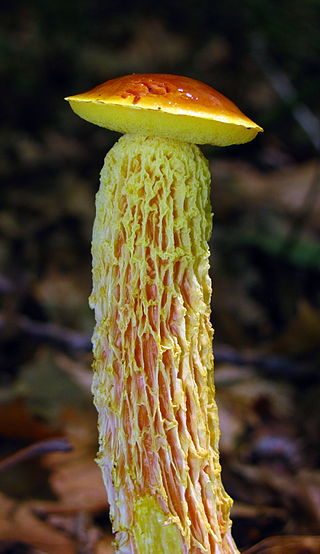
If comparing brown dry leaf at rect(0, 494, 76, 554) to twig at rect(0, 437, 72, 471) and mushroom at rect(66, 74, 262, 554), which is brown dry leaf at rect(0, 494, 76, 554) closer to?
twig at rect(0, 437, 72, 471)

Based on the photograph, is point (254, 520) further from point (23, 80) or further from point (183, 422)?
point (23, 80)

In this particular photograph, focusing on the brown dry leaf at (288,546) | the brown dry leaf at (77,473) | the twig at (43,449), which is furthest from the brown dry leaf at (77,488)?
the brown dry leaf at (288,546)

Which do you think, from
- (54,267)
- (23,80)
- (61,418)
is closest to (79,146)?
(23,80)

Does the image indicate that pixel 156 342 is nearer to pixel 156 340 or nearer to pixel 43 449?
pixel 156 340

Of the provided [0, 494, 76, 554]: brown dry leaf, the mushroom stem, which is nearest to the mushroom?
the mushroom stem

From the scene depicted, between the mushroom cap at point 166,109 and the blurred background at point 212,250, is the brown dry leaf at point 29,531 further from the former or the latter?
the mushroom cap at point 166,109

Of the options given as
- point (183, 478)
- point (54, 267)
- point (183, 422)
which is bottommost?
point (183, 478)

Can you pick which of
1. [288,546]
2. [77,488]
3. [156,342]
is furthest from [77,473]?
[156,342]
